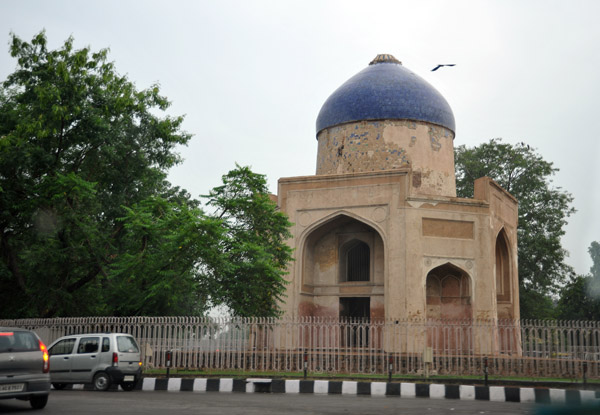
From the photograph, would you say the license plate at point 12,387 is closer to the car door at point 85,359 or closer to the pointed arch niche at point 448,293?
the car door at point 85,359

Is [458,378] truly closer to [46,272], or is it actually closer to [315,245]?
[315,245]

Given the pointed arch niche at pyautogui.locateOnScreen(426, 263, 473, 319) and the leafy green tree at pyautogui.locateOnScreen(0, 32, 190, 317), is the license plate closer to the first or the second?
the leafy green tree at pyautogui.locateOnScreen(0, 32, 190, 317)

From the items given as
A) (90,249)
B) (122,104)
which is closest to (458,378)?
(90,249)

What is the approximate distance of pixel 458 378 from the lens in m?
14.5

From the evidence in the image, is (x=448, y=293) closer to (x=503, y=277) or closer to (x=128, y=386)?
(x=503, y=277)

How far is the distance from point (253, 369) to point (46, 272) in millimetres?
8933

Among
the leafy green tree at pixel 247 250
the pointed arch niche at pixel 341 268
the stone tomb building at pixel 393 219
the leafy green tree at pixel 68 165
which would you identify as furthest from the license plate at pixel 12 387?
the pointed arch niche at pixel 341 268

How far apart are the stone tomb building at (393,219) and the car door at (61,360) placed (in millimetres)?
9162

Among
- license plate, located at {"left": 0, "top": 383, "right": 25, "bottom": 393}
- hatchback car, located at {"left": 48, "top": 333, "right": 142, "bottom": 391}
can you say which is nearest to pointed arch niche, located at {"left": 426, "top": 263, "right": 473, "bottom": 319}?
Result: hatchback car, located at {"left": 48, "top": 333, "right": 142, "bottom": 391}

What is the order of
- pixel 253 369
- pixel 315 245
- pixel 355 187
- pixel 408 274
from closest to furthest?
pixel 253 369, pixel 408 274, pixel 355 187, pixel 315 245

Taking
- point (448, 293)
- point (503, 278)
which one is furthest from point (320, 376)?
point (503, 278)

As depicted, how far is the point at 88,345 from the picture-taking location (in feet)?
41.8

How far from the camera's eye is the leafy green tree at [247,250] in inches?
666

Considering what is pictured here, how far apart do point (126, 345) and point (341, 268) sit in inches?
439
